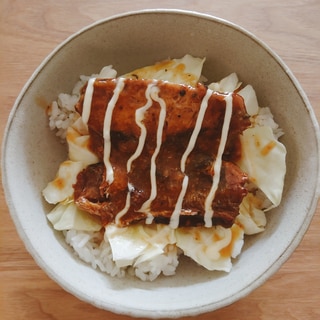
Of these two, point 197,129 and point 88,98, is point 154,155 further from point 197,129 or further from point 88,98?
point 88,98

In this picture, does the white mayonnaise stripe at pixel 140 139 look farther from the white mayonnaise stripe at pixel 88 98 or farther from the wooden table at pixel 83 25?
the wooden table at pixel 83 25

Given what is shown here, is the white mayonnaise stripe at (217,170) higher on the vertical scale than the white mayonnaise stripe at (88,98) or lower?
lower

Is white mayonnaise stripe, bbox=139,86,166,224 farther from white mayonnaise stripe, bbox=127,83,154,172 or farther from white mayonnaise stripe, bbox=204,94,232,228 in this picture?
white mayonnaise stripe, bbox=204,94,232,228

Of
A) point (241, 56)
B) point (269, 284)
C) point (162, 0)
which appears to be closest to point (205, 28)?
point (241, 56)

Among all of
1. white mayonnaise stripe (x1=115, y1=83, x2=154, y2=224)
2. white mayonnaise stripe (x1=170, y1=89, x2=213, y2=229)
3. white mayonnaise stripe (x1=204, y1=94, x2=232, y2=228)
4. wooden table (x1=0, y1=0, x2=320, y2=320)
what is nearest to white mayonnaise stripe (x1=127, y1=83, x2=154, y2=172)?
white mayonnaise stripe (x1=115, y1=83, x2=154, y2=224)

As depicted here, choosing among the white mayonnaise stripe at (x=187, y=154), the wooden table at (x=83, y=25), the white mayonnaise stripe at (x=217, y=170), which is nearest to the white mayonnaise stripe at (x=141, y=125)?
the white mayonnaise stripe at (x=187, y=154)

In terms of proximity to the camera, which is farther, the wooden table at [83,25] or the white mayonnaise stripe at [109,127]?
the wooden table at [83,25]

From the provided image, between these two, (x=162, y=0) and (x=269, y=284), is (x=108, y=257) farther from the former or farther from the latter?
(x=162, y=0)

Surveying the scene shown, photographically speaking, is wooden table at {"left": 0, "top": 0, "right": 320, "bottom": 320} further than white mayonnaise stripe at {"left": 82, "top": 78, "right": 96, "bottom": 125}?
Yes
